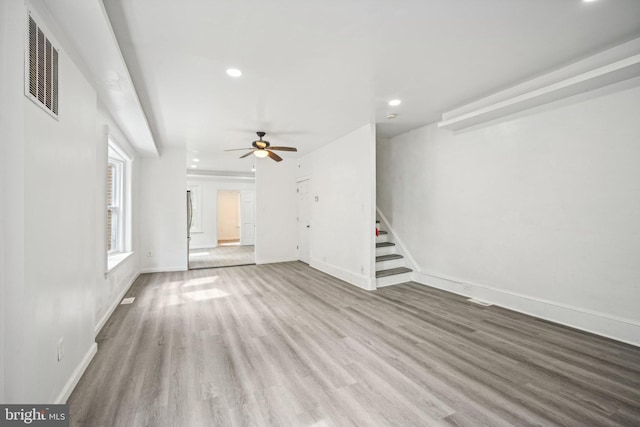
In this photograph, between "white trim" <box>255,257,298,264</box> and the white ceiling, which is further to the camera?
"white trim" <box>255,257,298,264</box>

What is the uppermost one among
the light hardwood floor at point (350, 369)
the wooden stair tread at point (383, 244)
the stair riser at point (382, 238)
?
the stair riser at point (382, 238)

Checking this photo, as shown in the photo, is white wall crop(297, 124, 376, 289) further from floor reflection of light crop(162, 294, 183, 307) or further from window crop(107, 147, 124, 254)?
window crop(107, 147, 124, 254)

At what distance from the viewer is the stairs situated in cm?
459

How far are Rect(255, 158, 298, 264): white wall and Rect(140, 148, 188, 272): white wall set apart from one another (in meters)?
1.70

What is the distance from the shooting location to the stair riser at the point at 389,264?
4832 mm

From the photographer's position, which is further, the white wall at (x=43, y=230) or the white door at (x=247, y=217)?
the white door at (x=247, y=217)

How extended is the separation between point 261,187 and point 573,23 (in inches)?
232

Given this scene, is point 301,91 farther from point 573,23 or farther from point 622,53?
point 622,53

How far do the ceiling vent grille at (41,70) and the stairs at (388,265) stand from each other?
4286 mm

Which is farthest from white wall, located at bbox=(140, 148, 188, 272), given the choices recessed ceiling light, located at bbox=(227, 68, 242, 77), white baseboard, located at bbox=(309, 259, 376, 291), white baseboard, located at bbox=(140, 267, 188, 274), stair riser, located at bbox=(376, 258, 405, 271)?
stair riser, located at bbox=(376, 258, 405, 271)

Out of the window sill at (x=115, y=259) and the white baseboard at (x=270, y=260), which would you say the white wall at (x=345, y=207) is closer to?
the white baseboard at (x=270, y=260)

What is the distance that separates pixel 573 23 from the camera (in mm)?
2020

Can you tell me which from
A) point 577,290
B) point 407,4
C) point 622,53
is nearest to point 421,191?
point 577,290

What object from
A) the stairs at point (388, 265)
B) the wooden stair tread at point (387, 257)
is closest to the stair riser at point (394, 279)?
the stairs at point (388, 265)
